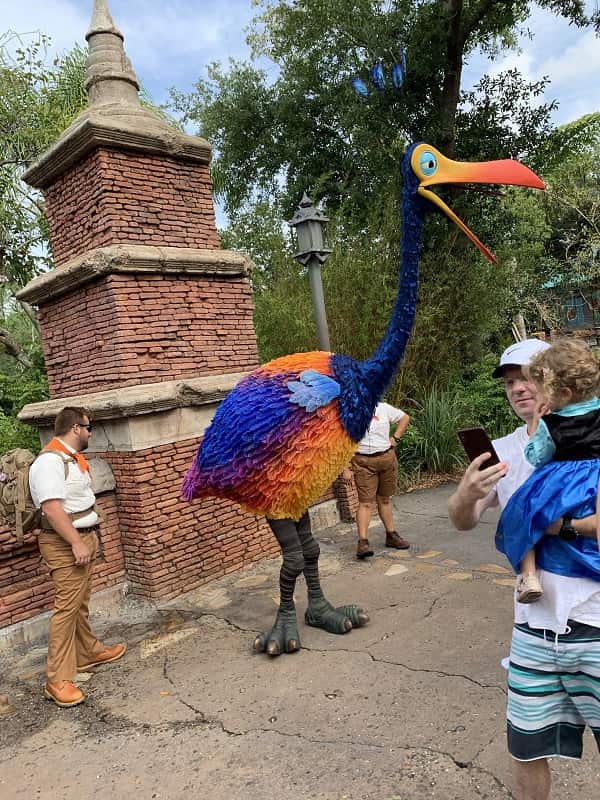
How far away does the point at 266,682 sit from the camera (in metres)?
3.49

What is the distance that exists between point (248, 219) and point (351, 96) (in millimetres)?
3455

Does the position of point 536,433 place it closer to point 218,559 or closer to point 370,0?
point 218,559

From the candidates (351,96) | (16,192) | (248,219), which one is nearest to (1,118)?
(16,192)

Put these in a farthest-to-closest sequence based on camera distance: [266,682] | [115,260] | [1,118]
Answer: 1. [1,118]
2. [115,260]
3. [266,682]

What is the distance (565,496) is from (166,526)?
3869mm

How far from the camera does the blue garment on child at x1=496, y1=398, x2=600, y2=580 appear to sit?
1738mm

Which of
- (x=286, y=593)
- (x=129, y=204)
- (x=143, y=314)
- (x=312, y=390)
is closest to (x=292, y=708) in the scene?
(x=286, y=593)

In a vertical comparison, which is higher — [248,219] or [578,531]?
[248,219]

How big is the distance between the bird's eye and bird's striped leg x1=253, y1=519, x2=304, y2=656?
2.38m

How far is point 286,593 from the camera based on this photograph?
3928mm

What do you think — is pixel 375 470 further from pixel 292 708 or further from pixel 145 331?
pixel 292 708

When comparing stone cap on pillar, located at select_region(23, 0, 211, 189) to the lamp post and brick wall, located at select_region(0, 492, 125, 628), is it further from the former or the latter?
brick wall, located at select_region(0, 492, 125, 628)

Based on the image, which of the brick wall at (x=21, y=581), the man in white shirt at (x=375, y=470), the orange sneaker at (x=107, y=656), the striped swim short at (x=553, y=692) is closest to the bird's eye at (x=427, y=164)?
the man in white shirt at (x=375, y=470)

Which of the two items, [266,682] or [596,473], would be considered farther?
[266,682]
